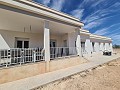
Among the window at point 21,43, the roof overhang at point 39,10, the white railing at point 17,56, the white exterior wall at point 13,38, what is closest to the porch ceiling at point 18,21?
the roof overhang at point 39,10

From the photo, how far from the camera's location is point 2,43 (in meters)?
9.48

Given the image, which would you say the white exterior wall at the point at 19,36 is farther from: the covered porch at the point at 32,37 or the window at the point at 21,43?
the window at the point at 21,43

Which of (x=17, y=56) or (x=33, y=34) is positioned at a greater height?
(x=33, y=34)

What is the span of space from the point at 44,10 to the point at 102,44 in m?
17.1

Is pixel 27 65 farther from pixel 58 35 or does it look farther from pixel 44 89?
pixel 58 35

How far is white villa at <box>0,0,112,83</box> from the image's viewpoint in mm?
5958

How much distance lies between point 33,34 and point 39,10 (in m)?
5.37

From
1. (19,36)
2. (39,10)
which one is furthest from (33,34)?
(39,10)

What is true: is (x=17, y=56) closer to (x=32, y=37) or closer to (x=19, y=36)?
(x=19, y=36)

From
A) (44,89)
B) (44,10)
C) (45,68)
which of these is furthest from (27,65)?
(44,10)

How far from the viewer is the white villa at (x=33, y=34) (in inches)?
235

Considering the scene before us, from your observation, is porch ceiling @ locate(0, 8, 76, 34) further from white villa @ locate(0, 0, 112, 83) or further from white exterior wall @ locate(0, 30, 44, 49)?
white exterior wall @ locate(0, 30, 44, 49)

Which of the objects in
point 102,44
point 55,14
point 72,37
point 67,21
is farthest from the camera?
point 102,44

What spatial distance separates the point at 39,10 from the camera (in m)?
6.68
